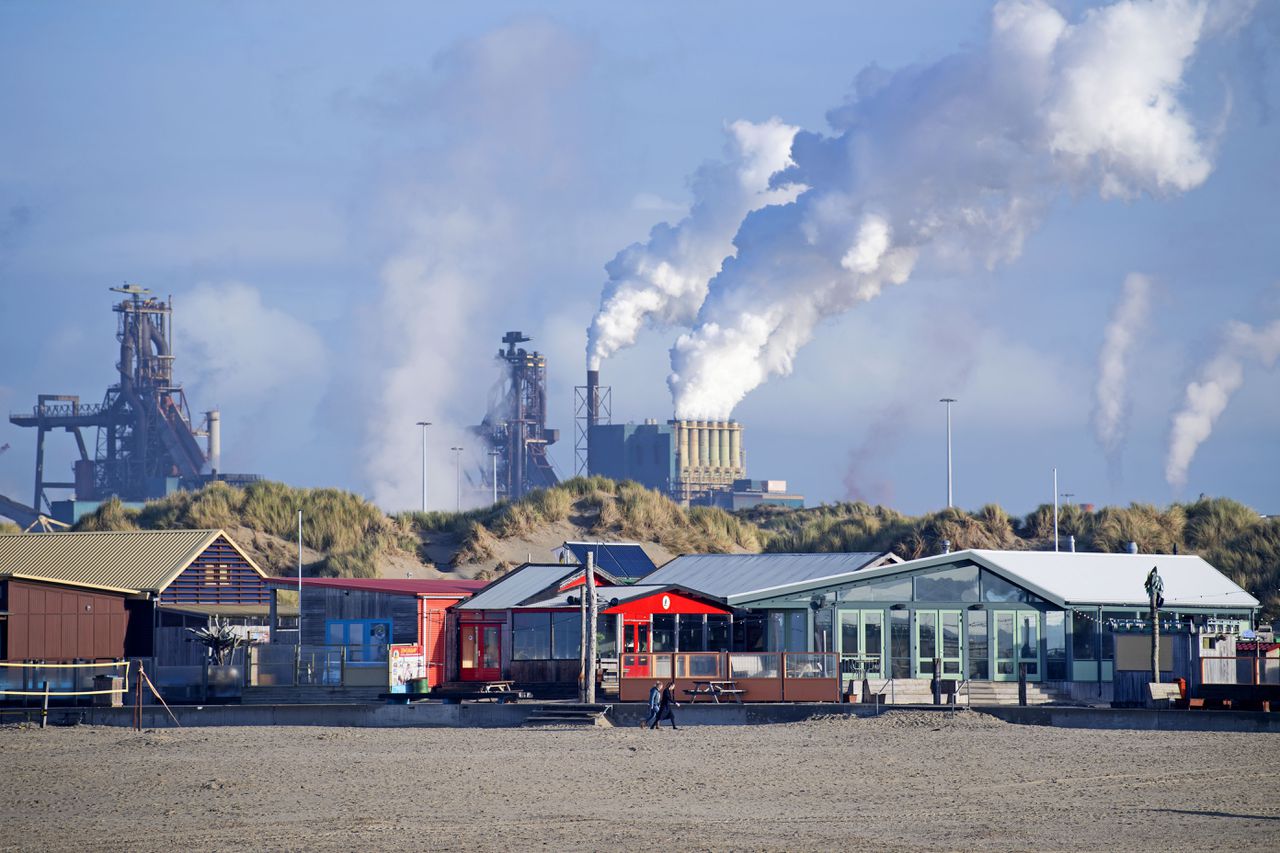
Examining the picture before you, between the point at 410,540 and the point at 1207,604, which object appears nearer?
the point at 1207,604

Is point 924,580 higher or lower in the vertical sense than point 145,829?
higher

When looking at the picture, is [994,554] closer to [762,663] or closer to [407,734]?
[762,663]

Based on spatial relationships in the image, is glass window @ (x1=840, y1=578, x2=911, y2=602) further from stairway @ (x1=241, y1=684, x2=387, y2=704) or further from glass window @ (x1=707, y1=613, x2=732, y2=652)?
stairway @ (x1=241, y1=684, x2=387, y2=704)

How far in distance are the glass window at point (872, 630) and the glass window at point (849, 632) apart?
A: 21cm

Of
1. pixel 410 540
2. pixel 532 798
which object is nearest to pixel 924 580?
pixel 532 798

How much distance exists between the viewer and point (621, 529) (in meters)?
82.6

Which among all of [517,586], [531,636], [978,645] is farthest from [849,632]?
[517,586]

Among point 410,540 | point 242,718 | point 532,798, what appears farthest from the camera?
point 410,540

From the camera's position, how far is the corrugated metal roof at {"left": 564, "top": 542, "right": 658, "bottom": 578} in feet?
186

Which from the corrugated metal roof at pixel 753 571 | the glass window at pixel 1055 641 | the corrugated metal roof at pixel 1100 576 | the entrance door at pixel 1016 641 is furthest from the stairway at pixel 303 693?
the glass window at pixel 1055 641

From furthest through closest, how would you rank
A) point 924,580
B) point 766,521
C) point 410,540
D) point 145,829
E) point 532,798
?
point 766,521
point 410,540
point 924,580
point 532,798
point 145,829

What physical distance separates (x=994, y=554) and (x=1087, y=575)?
332 cm

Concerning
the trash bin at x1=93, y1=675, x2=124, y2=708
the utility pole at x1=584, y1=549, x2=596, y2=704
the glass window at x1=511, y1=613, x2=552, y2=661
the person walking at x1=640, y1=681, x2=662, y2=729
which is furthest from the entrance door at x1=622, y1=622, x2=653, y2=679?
the trash bin at x1=93, y1=675, x2=124, y2=708

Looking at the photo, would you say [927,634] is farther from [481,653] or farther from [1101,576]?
[481,653]
